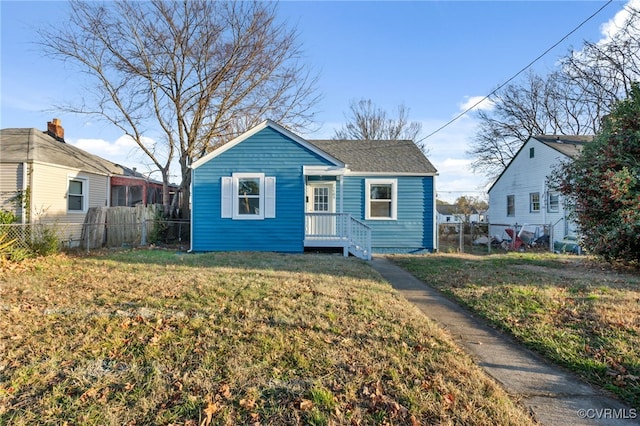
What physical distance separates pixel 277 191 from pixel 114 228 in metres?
6.82

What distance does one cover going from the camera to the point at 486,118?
1325 inches

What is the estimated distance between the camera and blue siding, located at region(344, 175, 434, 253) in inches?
537

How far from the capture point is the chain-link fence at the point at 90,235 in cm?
932

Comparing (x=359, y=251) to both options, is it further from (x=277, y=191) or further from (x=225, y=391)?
(x=225, y=391)

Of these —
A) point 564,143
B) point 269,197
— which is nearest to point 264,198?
point 269,197

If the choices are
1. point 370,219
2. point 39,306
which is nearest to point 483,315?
point 39,306

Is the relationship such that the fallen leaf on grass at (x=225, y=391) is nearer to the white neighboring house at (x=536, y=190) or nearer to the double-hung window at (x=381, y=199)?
the double-hung window at (x=381, y=199)

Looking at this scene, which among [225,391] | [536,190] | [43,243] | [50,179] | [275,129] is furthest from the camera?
[536,190]

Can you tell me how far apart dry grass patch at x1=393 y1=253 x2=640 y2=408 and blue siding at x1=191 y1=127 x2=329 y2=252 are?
451 cm

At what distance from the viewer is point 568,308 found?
5.31 metres

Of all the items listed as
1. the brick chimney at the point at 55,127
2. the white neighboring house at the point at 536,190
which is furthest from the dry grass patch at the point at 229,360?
the white neighboring house at the point at 536,190

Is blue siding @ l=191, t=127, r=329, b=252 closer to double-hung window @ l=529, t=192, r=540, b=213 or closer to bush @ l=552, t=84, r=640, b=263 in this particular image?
bush @ l=552, t=84, r=640, b=263

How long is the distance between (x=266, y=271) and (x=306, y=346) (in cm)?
420

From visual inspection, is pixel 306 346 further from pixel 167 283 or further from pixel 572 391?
pixel 167 283
